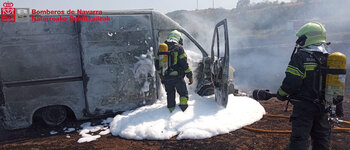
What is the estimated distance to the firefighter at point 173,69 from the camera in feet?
15.4

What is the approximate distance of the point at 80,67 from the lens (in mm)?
4684

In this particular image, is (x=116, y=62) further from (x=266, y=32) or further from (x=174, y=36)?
(x=266, y=32)

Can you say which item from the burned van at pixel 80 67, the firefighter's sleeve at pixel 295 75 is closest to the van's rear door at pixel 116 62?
the burned van at pixel 80 67

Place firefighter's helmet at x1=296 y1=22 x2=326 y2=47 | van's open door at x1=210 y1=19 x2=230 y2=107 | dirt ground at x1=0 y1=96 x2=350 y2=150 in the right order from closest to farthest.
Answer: firefighter's helmet at x1=296 y1=22 x2=326 y2=47, dirt ground at x1=0 y1=96 x2=350 y2=150, van's open door at x1=210 y1=19 x2=230 y2=107

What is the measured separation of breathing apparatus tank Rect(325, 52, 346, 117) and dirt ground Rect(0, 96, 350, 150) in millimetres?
1223

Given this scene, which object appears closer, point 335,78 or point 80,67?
point 335,78

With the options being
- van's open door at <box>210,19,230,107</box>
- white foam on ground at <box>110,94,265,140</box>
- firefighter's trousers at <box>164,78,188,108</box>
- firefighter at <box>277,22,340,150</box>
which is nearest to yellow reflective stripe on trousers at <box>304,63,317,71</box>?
firefighter at <box>277,22,340,150</box>

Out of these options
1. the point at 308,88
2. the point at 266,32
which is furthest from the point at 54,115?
the point at 266,32

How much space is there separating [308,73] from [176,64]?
2.57 meters

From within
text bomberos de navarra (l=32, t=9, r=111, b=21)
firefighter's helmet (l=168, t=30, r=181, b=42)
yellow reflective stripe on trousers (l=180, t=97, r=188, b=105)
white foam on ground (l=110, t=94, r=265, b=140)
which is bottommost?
white foam on ground (l=110, t=94, r=265, b=140)

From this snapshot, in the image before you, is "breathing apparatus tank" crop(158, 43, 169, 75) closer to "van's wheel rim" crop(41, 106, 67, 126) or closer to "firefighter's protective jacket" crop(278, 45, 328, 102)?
"van's wheel rim" crop(41, 106, 67, 126)

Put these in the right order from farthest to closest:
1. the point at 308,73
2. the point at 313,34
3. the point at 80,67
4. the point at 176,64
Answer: the point at 176,64 < the point at 80,67 < the point at 313,34 < the point at 308,73

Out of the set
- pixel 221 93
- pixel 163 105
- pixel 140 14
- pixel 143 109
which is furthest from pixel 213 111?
pixel 140 14

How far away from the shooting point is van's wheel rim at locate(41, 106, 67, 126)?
4.76 meters
